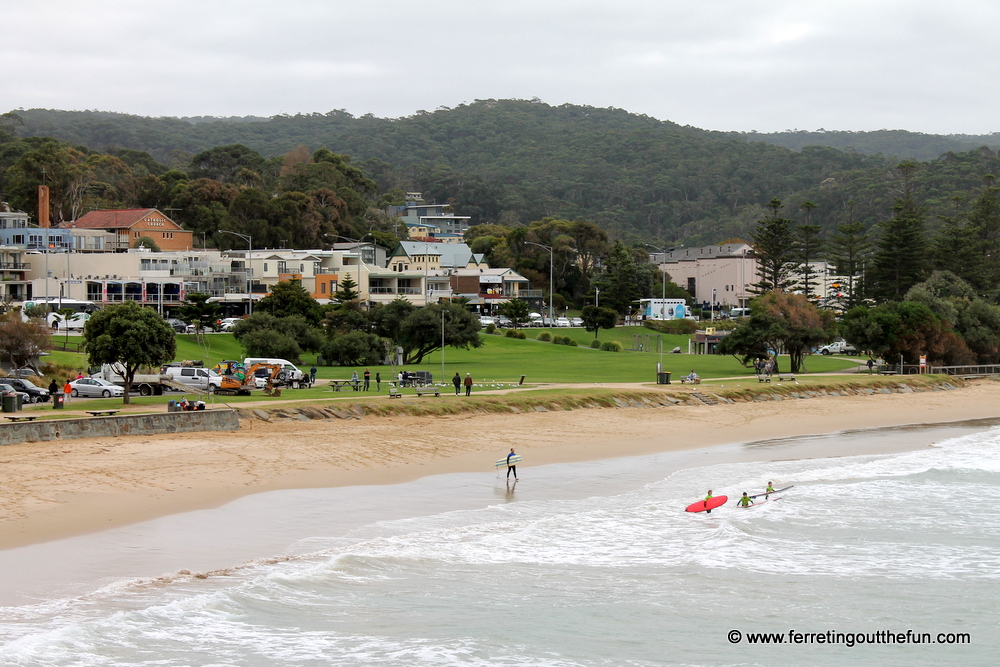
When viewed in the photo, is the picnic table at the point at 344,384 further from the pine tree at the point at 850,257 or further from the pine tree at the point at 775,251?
the pine tree at the point at 850,257

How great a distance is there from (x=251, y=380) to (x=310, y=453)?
12.5 metres

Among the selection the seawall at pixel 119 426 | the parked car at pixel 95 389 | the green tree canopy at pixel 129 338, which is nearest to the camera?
the seawall at pixel 119 426

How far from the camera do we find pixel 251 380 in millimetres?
35281

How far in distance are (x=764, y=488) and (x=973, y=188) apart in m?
145

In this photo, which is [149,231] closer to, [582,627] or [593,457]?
[593,457]

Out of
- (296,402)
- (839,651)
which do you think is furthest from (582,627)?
(296,402)

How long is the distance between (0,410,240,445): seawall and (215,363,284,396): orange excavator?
6.51 meters

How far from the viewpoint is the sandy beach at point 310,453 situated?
17.8 metres

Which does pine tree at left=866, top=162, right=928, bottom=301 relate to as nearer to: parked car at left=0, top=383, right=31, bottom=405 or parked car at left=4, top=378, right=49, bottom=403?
parked car at left=4, top=378, right=49, bottom=403

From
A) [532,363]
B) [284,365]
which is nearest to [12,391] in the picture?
[284,365]

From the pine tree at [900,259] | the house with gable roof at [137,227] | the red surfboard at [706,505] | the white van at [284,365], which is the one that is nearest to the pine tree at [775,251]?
the pine tree at [900,259]

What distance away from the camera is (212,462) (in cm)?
2195

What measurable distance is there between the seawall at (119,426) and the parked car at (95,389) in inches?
286

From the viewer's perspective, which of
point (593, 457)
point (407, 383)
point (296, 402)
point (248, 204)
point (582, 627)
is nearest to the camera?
point (582, 627)
